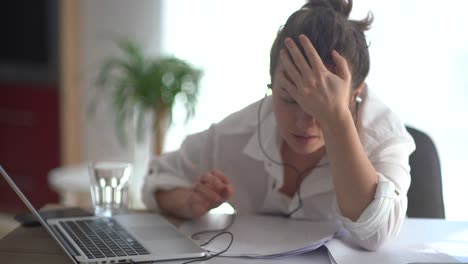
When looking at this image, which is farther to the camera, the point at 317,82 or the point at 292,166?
the point at 292,166

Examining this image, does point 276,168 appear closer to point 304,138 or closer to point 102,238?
point 304,138

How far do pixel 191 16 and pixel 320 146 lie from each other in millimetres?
2041

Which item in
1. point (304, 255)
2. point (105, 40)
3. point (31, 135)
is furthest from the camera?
point (31, 135)

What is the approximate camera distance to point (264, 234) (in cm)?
126

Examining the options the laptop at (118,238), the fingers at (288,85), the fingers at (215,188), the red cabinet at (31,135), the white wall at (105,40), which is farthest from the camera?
the red cabinet at (31,135)

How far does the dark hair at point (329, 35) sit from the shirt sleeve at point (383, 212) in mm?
178

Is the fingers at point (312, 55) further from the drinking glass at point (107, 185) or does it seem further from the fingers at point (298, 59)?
the drinking glass at point (107, 185)

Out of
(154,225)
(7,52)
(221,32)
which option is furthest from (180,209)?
(7,52)

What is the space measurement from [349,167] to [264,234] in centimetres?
20

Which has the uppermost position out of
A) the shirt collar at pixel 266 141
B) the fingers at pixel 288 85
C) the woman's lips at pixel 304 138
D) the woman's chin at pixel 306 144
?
the fingers at pixel 288 85

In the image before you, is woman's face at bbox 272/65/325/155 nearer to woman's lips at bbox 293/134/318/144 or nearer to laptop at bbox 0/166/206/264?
woman's lips at bbox 293/134/318/144

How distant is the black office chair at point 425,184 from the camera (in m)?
1.57

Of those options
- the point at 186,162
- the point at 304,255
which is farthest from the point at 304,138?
the point at 186,162

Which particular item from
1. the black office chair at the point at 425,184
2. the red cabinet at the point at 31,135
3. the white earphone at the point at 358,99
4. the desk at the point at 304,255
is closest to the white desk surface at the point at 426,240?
the desk at the point at 304,255
